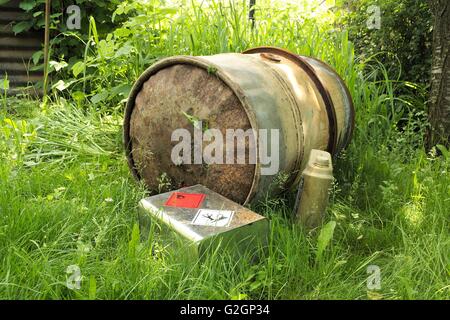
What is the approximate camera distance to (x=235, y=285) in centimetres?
173

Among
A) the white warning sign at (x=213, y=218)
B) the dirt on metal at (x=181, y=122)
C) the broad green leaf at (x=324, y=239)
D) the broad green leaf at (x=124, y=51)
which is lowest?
the broad green leaf at (x=324, y=239)

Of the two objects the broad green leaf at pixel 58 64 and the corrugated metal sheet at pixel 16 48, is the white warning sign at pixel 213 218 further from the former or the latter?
the corrugated metal sheet at pixel 16 48

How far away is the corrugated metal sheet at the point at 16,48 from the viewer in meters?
4.85

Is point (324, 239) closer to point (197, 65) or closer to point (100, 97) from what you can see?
point (197, 65)

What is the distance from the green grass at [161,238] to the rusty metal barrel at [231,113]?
19cm

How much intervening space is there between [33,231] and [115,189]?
61 centimetres

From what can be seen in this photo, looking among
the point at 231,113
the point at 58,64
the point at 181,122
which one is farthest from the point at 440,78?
the point at 58,64

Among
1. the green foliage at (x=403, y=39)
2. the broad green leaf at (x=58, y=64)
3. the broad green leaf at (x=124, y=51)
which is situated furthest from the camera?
the green foliage at (x=403, y=39)

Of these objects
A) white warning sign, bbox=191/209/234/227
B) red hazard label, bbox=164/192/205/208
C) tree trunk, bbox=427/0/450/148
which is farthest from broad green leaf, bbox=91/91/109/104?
tree trunk, bbox=427/0/450/148

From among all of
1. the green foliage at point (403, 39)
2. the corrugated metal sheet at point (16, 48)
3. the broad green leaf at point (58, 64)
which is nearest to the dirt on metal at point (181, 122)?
the broad green leaf at point (58, 64)

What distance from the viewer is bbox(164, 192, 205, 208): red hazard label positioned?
198 cm

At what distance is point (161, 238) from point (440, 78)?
7.62ft

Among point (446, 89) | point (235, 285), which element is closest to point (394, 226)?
point (235, 285)

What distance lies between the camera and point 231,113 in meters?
2.12
